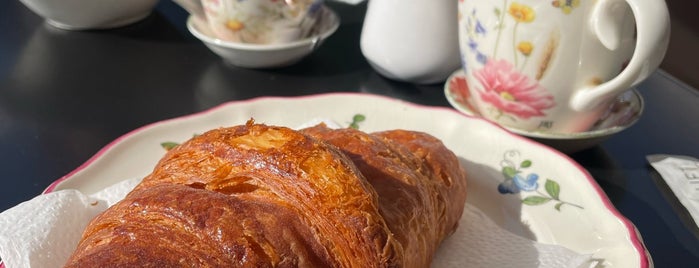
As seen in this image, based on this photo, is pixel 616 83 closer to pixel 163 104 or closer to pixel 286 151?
pixel 286 151

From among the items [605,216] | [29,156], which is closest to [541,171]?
[605,216]

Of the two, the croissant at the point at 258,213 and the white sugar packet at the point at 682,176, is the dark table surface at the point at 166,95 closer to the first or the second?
the white sugar packet at the point at 682,176

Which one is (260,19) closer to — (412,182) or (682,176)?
(412,182)

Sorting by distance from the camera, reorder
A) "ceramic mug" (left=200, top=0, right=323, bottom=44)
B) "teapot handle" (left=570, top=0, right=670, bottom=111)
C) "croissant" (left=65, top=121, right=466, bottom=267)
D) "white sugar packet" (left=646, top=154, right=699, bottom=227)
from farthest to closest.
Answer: "ceramic mug" (left=200, top=0, right=323, bottom=44)
"white sugar packet" (left=646, top=154, right=699, bottom=227)
"teapot handle" (left=570, top=0, right=670, bottom=111)
"croissant" (left=65, top=121, right=466, bottom=267)

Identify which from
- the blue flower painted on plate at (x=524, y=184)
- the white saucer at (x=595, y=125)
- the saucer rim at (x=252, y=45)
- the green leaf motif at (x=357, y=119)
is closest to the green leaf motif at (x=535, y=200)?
the blue flower painted on plate at (x=524, y=184)

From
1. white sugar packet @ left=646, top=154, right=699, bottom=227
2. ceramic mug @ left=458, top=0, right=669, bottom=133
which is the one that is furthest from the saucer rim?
white sugar packet @ left=646, top=154, right=699, bottom=227

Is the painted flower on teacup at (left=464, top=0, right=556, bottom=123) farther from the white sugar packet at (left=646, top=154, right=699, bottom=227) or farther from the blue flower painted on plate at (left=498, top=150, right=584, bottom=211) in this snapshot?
the white sugar packet at (left=646, top=154, right=699, bottom=227)
